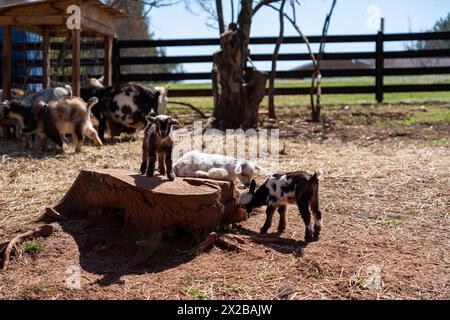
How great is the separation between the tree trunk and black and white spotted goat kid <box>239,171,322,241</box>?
A: 260 inches

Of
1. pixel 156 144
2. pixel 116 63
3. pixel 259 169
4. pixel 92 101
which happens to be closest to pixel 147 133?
pixel 156 144

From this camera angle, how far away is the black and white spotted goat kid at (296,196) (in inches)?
195

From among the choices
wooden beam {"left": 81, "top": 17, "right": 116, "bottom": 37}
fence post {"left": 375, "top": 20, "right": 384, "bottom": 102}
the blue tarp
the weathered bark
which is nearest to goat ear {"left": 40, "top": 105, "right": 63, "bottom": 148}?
wooden beam {"left": 81, "top": 17, "right": 116, "bottom": 37}

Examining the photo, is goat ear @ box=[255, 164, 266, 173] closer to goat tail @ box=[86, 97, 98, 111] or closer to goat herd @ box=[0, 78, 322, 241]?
goat herd @ box=[0, 78, 322, 241]

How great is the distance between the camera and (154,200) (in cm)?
476

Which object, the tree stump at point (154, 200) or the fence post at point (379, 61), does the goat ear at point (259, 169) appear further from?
the fence post at point (379, 61)

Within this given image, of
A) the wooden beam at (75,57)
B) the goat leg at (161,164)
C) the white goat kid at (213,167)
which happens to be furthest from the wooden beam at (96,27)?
the goat leg at (161,164)

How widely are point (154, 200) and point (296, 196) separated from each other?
3.92 feet

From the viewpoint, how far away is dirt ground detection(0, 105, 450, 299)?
405 centimetres

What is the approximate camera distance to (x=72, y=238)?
4.85m

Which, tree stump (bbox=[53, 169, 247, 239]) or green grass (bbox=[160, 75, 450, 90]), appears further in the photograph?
green grass (bbox=[160, 75, 450, 90])

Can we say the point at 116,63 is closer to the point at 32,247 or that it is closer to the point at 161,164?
the point at 161,164
